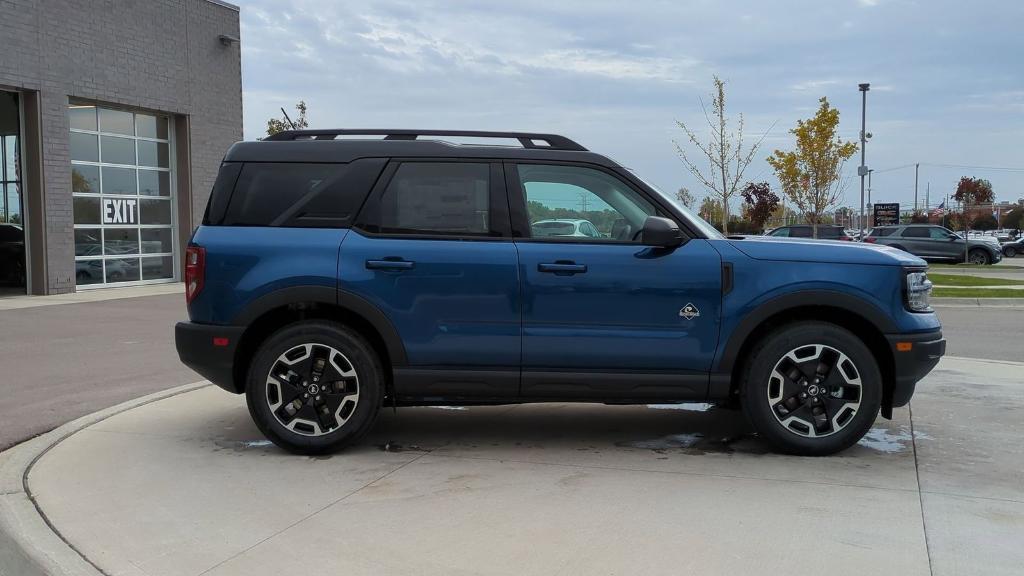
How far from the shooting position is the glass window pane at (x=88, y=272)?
20.6 meters

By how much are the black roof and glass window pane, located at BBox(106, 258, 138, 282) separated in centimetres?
1762

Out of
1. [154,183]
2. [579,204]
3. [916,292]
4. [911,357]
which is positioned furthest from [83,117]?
[911,357]

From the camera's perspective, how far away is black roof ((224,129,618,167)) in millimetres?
5531

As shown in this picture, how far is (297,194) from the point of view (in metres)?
5.54


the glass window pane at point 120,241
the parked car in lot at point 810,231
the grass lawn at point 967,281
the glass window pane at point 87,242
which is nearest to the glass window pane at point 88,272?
the glass window pane at point 87,242

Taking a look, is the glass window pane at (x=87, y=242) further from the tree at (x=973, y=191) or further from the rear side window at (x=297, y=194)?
the tree at (x=973, y=191)

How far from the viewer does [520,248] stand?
5.34 m

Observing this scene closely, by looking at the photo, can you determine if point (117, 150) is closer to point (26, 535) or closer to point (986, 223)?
point (26, 535)

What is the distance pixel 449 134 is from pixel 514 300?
1.18 m

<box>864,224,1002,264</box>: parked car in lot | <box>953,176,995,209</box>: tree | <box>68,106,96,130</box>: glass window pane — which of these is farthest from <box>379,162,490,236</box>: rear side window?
<box>953,176,995,209</box>: tree

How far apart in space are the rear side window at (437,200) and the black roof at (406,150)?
0.09 meters

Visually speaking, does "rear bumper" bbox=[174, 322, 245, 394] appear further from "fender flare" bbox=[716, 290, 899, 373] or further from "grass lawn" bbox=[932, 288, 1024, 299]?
"grass lawn" bbox=[932, 288, 1024, 299]

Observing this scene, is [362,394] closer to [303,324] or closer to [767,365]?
[303,324]

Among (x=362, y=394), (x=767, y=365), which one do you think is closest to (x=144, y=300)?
(x=362, y=394)
